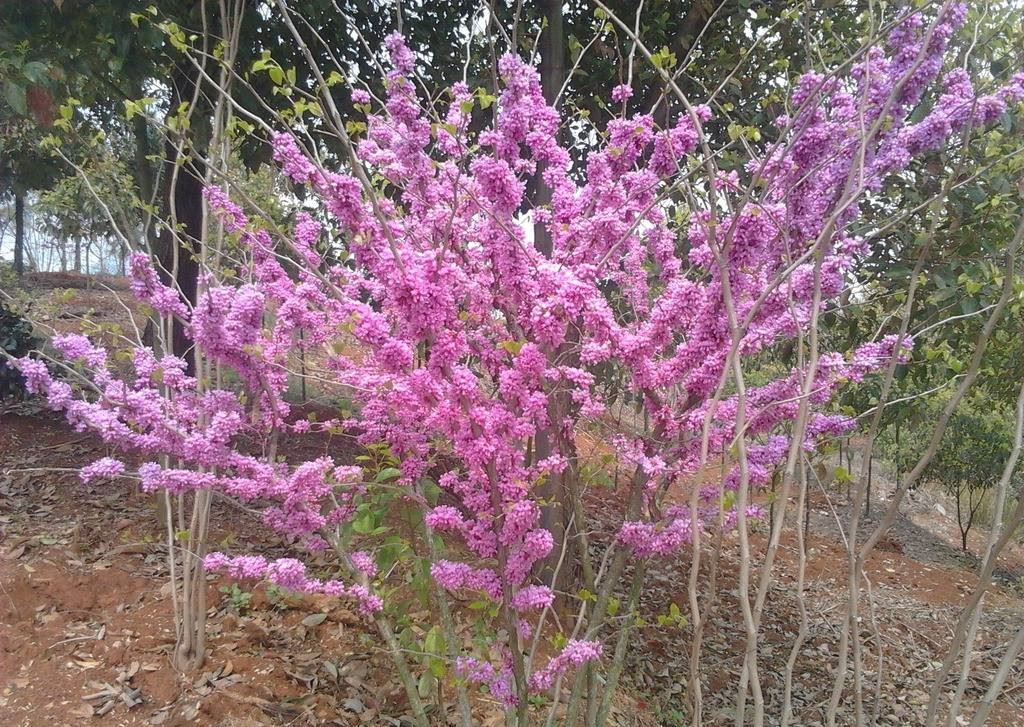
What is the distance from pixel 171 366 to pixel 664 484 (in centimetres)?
169

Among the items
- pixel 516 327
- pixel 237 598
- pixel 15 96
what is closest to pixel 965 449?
pixel 516 327

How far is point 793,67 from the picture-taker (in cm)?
427

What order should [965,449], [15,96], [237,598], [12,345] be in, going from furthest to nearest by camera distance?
[965,449] < [12,345] < [237,598] < [15,96]

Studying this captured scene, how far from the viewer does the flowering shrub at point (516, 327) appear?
174 cm

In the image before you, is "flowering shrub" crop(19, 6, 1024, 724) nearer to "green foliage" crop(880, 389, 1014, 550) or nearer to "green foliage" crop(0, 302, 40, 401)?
"green foliage" crop(0, 302, 40, 401)

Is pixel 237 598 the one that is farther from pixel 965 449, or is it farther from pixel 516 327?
pixel 965 449

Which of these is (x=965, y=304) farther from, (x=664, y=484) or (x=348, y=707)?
(x=348, y=707)

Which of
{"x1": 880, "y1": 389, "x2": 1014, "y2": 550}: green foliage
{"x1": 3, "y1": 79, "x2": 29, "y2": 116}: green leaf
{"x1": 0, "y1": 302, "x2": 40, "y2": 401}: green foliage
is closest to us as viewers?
{"x1": 3, "y1": 79, "x2": 29, "y2": 116}: green leaf

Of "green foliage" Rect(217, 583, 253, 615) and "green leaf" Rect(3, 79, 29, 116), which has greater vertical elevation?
"green leaf" Rect(3, 79, 29, 116)

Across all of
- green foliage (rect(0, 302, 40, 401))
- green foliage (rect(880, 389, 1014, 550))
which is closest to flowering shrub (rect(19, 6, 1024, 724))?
green foliage (rect(0, 302, 40, 401))

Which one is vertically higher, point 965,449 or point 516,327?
point 516,327

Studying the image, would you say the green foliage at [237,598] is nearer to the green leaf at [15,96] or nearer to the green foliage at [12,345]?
the green leaf at [15,96]

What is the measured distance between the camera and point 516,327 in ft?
6.87

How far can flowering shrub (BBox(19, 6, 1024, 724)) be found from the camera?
1.74 m
